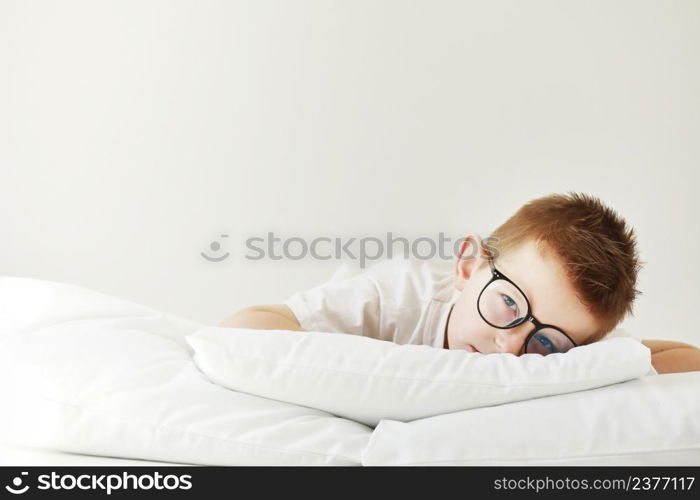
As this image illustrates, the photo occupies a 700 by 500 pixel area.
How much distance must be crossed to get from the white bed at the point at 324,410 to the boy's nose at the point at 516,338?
190mm

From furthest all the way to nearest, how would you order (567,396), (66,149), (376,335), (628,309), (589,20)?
1. (66,149)
2. (589,20)
3. (376,335)
4. (628,309)
5. (567,396)

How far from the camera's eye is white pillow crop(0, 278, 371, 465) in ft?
2.85

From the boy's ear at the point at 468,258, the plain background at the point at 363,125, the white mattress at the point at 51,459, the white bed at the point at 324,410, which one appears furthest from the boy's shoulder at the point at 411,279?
the plain background at the point at 363,125

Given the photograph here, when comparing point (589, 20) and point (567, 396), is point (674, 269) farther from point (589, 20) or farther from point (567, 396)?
point (567, 396)

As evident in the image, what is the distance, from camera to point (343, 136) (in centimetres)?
267

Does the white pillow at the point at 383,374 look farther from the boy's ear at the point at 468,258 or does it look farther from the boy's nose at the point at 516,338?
the boy's ear at the point at 468,258

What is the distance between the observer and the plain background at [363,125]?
2.63 m

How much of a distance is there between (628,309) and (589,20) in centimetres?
170

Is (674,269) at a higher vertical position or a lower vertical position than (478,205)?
lower

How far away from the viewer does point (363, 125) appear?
8.71 ft

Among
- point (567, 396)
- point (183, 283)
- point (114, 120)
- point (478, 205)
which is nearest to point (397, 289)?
point (567, 396)

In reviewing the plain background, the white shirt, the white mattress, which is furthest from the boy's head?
the plain background

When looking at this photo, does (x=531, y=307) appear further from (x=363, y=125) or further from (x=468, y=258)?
Result: (x=363, y=125)
